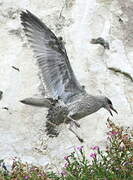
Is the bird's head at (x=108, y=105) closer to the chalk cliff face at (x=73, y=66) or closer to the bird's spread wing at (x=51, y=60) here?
the chalk cliff face at (x=73, y=66)

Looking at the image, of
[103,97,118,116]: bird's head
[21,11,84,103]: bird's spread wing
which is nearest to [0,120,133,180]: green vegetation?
[21,11,84,103]: bird's spread wing

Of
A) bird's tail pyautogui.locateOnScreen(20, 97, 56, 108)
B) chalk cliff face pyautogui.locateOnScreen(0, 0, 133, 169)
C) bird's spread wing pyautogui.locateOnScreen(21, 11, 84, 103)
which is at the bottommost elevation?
chalk cliff face pyautogui.locateOnScreen(0, 0, 133, 169)

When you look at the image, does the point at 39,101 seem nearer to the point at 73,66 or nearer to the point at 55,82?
the point at 55,82

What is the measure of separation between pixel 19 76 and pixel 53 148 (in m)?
2.02

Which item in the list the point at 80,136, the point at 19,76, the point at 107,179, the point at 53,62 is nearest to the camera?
the point at 107,179

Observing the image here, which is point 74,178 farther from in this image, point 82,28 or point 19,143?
Answer: point 82,28

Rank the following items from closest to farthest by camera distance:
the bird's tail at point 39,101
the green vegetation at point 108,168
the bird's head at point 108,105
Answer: the green vegetation at point 108,168, the bird's tail at point 39,101, the bird's head at point 108,105

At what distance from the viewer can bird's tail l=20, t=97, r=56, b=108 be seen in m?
8.75

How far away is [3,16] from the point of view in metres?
12.0

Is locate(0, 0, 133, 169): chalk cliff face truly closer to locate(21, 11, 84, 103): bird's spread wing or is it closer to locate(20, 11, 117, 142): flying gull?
locate(20, 11, 117, 142): flying gull

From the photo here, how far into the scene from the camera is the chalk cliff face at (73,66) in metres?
9.38

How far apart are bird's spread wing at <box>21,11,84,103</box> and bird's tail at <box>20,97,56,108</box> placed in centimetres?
15

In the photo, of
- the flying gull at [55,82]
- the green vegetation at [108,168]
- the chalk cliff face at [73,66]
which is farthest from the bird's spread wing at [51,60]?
the green vegetation at [108,168]

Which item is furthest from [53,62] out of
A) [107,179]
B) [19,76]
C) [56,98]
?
[107,179]
